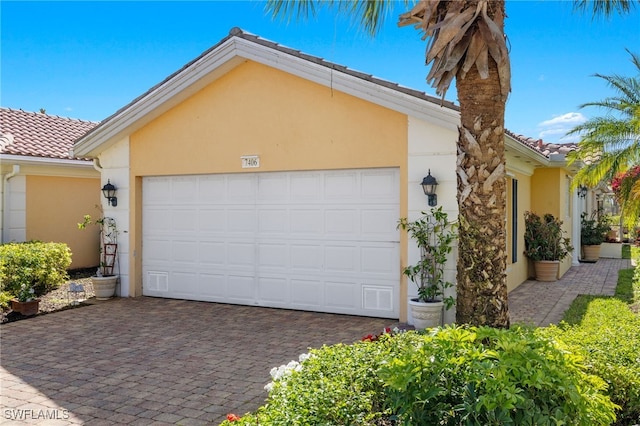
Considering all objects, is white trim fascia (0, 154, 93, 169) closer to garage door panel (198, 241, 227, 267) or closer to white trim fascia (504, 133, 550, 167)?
garage door panel (198, 241, 227, 267)

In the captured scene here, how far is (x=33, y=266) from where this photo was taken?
36.1 feet

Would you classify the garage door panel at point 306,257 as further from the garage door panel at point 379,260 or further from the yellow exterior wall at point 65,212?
the yellow exterior wall at point 65,212

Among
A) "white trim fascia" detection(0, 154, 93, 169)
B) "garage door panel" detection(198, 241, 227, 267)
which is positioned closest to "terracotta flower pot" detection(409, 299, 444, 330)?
"garage door panel" detection(198, 241, 227, 267)

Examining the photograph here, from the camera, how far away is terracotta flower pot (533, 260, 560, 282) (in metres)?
14.2

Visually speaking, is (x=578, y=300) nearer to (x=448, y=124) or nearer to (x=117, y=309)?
(x=448, y=124)

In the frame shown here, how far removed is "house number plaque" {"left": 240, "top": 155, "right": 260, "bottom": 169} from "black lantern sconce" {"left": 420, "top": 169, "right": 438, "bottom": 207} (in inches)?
135

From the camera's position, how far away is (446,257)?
8.66 m

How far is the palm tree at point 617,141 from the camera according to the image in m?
12.3

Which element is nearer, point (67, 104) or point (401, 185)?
point (401, 185)

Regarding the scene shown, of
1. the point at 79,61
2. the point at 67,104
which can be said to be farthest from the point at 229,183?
the point at 67,104

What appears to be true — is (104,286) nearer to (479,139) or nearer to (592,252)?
(479,139)

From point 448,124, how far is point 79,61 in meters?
13.6

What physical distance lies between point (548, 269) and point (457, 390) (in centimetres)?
1205

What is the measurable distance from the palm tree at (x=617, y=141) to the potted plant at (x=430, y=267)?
19.5ft
